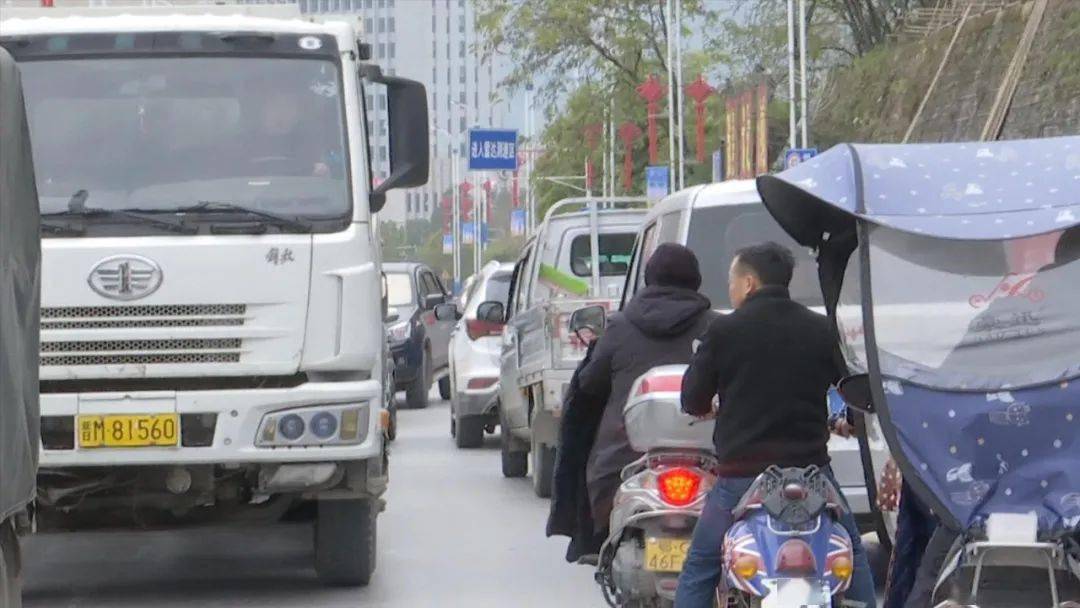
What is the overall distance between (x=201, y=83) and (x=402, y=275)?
1860 cm

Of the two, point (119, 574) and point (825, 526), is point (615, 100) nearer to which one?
point (119, 574)

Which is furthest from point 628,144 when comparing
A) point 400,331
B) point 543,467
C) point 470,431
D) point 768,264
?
point 768,264

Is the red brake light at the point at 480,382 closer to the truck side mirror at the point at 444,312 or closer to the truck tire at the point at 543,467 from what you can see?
the truck side mirror at the point at 444,312

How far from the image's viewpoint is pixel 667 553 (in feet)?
27.3

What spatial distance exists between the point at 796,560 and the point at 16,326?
260 centimetres

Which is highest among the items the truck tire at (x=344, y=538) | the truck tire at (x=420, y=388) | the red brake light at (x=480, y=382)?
the truck tire at (x=344, y=538)

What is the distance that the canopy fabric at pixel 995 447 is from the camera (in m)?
6.02

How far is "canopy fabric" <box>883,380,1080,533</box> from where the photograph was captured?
19.7 feet

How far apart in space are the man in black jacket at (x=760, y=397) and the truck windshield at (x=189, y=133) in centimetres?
366

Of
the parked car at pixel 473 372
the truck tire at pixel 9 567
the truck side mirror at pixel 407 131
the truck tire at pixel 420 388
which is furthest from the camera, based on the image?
the truck tire at pixel 420 388

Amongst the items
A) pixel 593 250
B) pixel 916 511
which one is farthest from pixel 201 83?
pixel 593 250

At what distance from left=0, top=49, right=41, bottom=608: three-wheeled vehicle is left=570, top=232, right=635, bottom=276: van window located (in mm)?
10509

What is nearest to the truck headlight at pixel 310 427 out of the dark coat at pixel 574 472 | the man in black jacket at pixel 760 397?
the dark coat at pixel 574 472

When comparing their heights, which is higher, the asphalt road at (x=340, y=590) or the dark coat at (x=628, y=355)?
the dark coat at (x=628, y=355)
